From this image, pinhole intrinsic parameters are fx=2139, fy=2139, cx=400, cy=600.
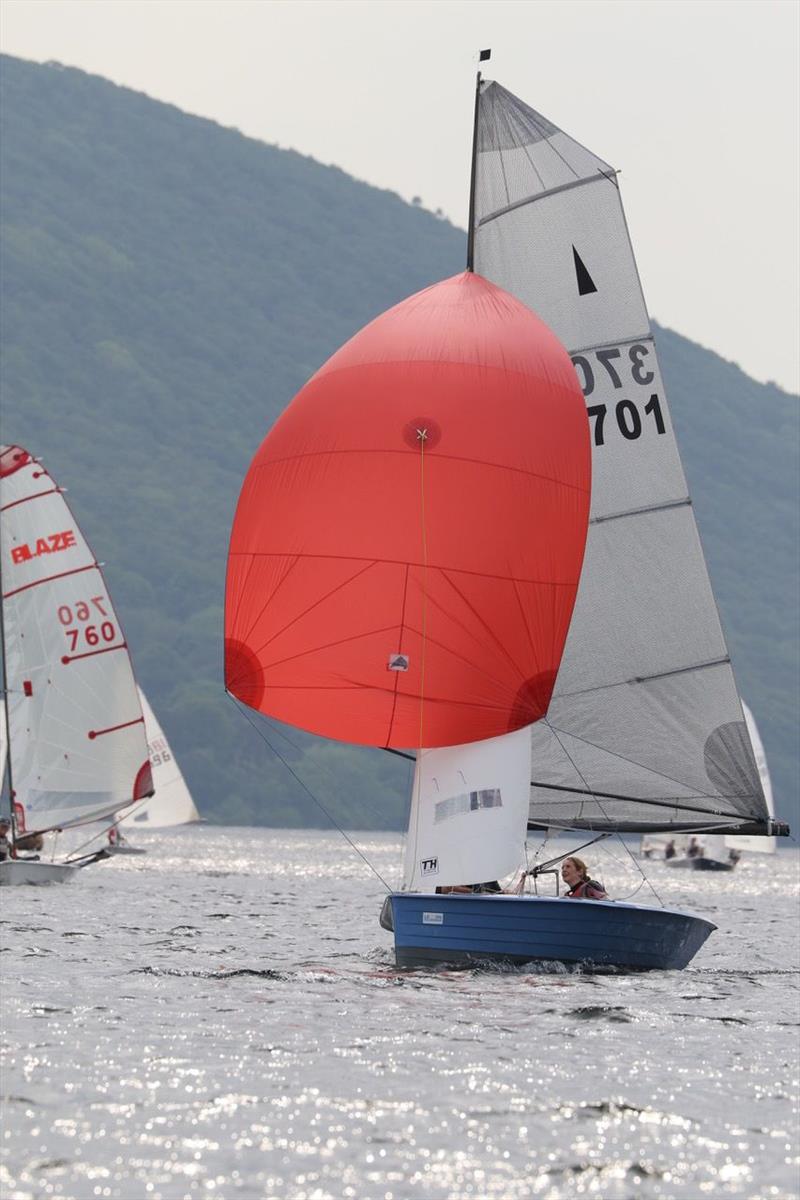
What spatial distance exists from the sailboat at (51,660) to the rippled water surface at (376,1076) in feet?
46.8

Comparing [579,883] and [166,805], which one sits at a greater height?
[166,805]

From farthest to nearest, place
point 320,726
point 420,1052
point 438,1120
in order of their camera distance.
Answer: point 320,726
point 420,1052
point 438,1120

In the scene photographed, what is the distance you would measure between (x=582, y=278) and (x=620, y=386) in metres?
1.43

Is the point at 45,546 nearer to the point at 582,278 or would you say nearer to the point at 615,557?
the point at 582,278

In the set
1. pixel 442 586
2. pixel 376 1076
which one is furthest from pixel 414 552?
pixel 376 1076

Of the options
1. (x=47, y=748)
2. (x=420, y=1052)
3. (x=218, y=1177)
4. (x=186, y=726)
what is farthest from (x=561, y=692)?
(x=186, y=726)

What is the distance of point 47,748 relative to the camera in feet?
A: 142

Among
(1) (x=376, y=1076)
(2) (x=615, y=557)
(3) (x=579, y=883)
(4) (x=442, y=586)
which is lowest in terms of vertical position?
(1) (x=376, y=1076)

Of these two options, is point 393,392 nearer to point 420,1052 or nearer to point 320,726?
point 320,726

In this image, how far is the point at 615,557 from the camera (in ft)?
84.7

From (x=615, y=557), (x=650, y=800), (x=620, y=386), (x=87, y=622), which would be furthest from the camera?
(x=87, y=622)

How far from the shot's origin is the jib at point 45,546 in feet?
141

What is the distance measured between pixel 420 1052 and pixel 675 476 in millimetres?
11348

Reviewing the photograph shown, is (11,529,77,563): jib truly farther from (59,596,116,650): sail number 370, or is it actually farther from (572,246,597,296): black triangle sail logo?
(572,246,597,296): black triangle sail logo
